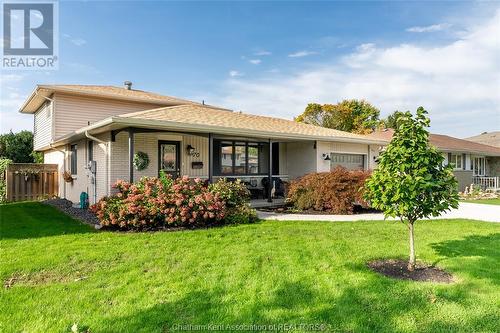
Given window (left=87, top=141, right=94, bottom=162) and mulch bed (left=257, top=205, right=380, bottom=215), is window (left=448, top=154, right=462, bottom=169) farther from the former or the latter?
window (left=87, top=141, right=94, bottom=162)

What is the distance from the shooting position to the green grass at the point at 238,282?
10.3ft

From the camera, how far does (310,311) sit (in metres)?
3.27

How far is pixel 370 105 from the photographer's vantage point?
35.0m

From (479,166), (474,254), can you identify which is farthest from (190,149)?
(479,166)

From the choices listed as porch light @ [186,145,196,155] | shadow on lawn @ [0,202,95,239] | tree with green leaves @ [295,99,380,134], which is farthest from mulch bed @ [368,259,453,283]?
tree with green leaves @ [295,99,380,134]

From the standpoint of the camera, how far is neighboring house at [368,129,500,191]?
20.5 meters

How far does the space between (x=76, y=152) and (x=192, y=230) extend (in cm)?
861

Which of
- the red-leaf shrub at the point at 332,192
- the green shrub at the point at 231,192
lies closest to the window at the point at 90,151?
the green shrub at the point at 231,192

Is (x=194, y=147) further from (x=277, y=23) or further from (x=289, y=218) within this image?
(x=277, y=23)

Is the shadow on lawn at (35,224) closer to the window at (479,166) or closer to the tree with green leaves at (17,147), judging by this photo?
the tree with green leaves at (17,147)

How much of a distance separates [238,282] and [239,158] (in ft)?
31.0

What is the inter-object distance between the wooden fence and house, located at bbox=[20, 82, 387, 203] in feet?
1.97

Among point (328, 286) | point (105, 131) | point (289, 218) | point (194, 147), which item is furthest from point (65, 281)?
point (194, 147)

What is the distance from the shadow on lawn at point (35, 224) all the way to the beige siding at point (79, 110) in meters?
4.71
